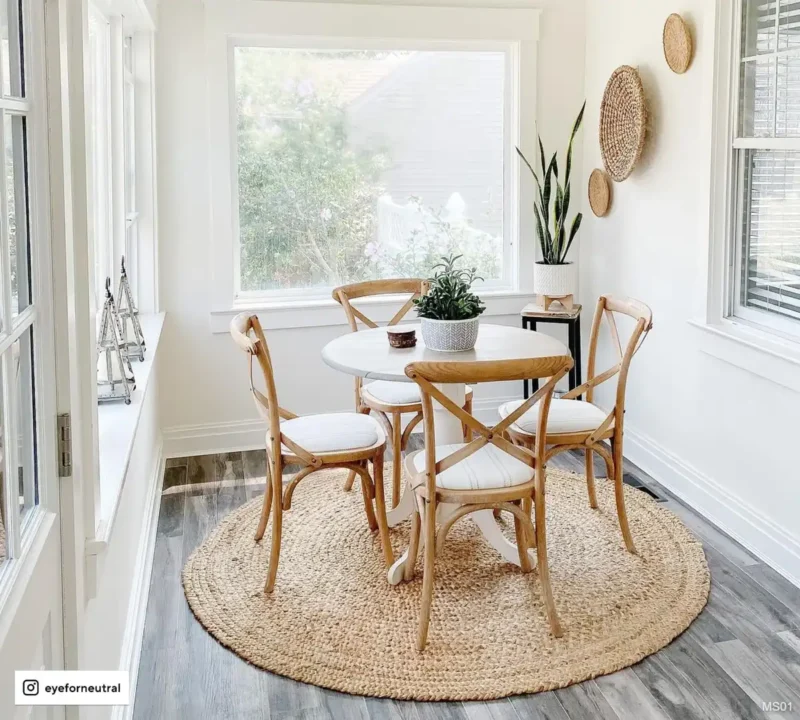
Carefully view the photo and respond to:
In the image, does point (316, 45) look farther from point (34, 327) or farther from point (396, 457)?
point (34, 327)

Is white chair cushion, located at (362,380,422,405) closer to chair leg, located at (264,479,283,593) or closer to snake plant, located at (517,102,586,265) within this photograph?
chair leg, located at (264,479,283,593)

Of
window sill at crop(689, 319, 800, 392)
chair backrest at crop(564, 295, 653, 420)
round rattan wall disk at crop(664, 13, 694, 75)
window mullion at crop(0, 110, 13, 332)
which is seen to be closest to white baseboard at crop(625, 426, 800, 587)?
window sill at crop(689, 319, 800, 392)

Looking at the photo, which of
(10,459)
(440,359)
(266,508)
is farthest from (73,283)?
(266,508)

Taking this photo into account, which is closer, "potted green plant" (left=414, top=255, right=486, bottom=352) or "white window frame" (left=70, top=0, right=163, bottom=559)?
"white window frame" (left=70, top=0, right=163, bottom=559)

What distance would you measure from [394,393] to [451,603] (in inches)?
36.2

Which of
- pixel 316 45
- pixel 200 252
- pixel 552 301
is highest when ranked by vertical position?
pixel 316 45

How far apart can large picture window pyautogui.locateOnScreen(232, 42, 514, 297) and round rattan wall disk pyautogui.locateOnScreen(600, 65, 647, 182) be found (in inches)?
22.6

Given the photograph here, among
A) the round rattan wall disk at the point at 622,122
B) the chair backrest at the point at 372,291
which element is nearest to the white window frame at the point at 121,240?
the chair backrest at the point at 372,291

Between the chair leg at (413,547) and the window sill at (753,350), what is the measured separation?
1296mm

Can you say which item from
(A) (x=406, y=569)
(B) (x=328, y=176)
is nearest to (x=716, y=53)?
(B) (x=328, y=176)

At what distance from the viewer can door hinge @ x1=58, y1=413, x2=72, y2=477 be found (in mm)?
1566

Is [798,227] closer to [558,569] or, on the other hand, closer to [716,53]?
[716,53]

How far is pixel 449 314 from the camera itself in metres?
2.92

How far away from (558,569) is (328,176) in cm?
223
